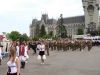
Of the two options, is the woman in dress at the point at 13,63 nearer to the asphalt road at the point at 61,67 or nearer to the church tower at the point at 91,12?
the asphalt road at the point at 61,67

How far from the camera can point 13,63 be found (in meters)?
10.6

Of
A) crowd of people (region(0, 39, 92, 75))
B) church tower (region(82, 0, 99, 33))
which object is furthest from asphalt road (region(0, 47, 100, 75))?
church tower (region(82, 0, 99, 33))

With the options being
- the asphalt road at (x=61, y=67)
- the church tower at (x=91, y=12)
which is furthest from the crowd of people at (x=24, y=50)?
the church tower at (x=91, y=12)

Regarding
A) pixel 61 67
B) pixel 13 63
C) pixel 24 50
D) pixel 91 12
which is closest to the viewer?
pixel 13 63

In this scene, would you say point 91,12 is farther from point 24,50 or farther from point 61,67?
point 24,50

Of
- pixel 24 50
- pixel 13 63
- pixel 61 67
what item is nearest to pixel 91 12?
pixel 61 67

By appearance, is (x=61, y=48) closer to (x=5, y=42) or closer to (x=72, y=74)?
(x=5, y=42)

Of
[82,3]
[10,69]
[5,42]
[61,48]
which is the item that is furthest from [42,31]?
[10,69]

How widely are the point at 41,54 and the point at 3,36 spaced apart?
1129cm

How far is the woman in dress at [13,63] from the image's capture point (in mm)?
10289

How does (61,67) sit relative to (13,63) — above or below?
below

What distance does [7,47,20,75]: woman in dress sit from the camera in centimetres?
1029

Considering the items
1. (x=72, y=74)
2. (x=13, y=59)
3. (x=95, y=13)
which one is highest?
(x=95, y=13)

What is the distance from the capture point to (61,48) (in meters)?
55.8
